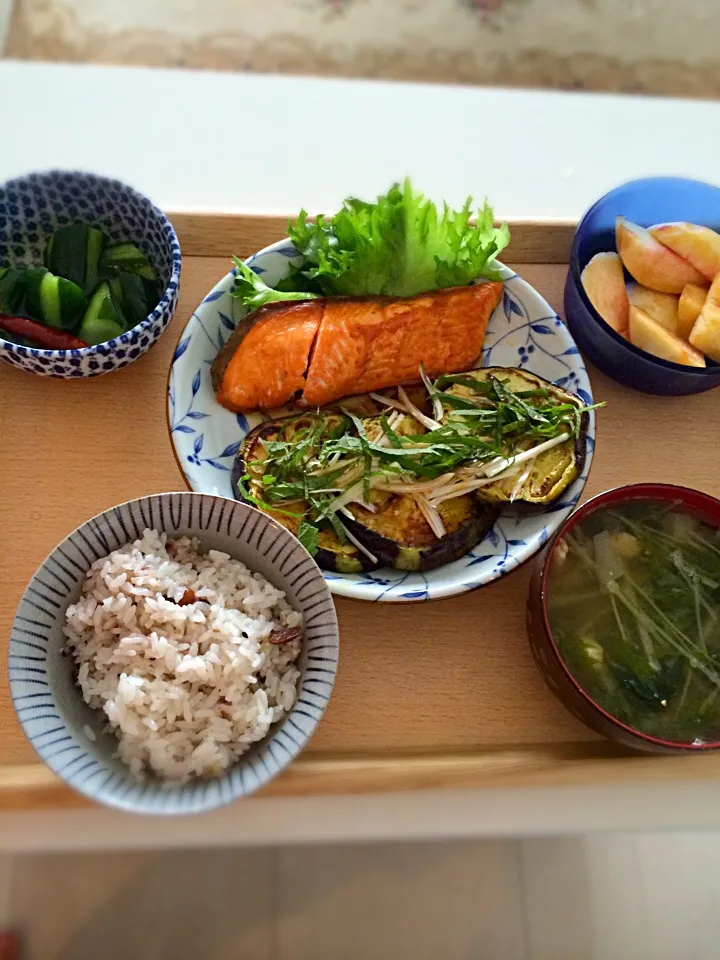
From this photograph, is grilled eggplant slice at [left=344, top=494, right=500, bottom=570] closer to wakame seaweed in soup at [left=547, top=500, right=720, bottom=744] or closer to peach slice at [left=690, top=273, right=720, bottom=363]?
wakame seaweed in soup at [left=547, top=500, right=720, bottom=744]

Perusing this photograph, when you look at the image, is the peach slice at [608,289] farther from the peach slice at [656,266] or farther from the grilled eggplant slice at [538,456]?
the grilled eggplant slice at [538,456]

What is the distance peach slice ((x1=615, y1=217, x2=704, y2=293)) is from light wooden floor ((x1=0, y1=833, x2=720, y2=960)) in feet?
3.96

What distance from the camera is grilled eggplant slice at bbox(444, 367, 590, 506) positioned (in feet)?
3.86

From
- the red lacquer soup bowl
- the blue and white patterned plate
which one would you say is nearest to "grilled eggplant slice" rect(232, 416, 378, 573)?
the blue and white patterned plate

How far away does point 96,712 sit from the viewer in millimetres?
938

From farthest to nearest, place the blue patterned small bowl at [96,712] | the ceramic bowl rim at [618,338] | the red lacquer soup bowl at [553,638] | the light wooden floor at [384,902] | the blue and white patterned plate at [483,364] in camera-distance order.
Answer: the light wooden floor at [384,902] < the ceramic bowl rim at [618,338] < the blue and white patterned plate at [483,364] < the red lacquer soup bowl at [553,638] < the blue patterned small bowl at [96,712]

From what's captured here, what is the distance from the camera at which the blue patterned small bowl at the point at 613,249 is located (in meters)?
1.25

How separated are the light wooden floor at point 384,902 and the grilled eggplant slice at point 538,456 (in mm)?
948

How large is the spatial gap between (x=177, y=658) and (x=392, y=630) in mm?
343

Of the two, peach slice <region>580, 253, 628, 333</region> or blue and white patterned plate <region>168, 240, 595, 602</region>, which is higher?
peach slice <region>580, 253, 628, 333</region>

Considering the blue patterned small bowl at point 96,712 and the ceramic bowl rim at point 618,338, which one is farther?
the ceramic bowl rim at point 618,338

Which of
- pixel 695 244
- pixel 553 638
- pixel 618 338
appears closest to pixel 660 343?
pixel 618 338

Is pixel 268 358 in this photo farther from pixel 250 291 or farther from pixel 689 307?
pixel 689 307

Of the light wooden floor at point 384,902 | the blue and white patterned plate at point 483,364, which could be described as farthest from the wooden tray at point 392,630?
the light wooden floor at point 384,902
